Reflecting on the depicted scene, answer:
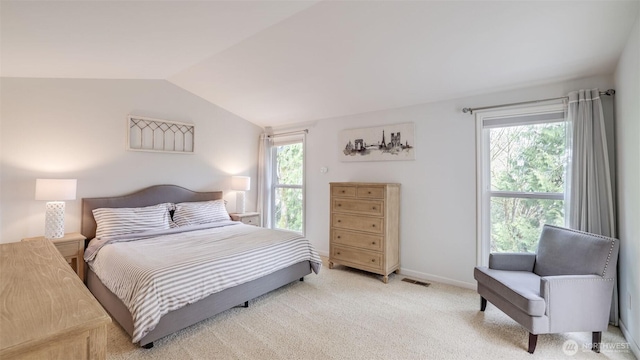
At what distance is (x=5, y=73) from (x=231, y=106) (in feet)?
8.21

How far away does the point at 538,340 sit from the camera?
2.22m

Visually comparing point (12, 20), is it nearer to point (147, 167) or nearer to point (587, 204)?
point (147, 167)

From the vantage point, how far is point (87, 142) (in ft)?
11.4

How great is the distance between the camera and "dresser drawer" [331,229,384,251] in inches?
137

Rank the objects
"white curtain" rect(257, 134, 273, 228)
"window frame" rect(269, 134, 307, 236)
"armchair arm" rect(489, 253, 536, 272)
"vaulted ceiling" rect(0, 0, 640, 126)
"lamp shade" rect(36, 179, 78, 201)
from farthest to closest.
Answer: "white curtain" rect(257, 134, 273, 228) → "window frame" rect(269, 134, 307, 236) → "lamp shade" rect(36, 179, 78, 201) → "armchair arm" rect(489, 253, 536, 272) → "vaulted ceiling" rect(0, 0, 640, 126)

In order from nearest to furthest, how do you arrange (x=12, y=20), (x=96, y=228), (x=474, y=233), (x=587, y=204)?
(x=12, y=20) → (x=587, y=204) → (x=474, y=233) → (x=96, y=228)

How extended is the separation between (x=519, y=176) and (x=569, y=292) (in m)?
1.33

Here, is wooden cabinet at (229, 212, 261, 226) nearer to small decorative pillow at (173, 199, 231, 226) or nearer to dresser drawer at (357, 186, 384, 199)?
small decorative pillow at (173, 199, 231, 226)

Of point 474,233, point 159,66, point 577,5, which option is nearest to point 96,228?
point 159,66

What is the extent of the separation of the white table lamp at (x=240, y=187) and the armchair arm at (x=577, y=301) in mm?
3928

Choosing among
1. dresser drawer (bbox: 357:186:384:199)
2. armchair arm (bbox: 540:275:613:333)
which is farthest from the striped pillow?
armchair arm (bbox: 540:275:613:333)

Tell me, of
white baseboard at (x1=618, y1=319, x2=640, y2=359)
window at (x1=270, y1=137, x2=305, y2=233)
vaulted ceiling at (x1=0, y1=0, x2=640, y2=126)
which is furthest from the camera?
window at (x1=270, y1=137, x2=305, y2=233)

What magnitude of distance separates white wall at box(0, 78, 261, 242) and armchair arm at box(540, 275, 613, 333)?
174 inches

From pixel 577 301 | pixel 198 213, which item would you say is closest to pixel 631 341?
pixel 577 301
